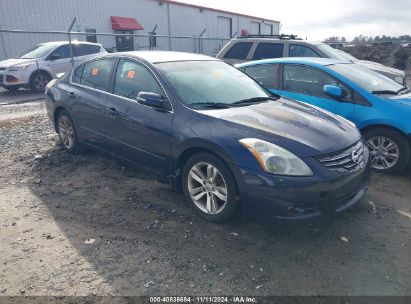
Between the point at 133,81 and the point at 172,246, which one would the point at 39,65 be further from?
the point at 172,246

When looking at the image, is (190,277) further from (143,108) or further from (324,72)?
(324,72)

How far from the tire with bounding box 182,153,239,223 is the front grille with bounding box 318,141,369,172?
2.86 feet

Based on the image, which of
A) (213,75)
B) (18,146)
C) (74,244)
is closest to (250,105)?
(213,75)

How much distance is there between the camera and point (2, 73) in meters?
11.6

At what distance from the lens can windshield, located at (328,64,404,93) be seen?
5328 mm

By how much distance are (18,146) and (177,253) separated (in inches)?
173

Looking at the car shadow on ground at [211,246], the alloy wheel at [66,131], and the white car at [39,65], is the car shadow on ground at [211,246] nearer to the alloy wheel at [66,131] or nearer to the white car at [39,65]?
the alloy wheel at [66,131]

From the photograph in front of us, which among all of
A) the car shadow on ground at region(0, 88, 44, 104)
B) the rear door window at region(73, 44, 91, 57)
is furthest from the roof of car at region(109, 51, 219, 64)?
the rear door window at region(73, 44, 91, 57)

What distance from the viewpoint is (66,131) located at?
224 inches

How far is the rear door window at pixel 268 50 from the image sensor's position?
9109 millimetres

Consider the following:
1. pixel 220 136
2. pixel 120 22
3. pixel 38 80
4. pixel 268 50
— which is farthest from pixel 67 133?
pixel 120 22

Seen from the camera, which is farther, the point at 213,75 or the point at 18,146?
the point at 18,146

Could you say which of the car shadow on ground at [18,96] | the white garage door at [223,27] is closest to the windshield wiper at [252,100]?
the car shadow on ground at [18,96]

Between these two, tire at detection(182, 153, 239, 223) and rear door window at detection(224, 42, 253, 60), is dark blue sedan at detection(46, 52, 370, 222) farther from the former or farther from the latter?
rear door window at detection(224, 42, 253, 60)
